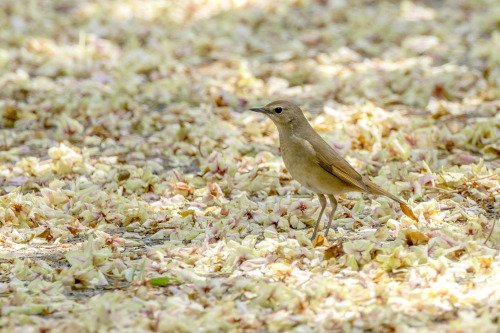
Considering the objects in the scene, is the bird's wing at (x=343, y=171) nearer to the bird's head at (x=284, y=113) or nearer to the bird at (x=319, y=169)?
the bird at (x=319, y=169)

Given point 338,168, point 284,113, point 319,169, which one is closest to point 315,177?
point 319,169

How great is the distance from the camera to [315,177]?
5.28 metres

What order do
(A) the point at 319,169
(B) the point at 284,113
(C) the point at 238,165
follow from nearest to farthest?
1. (A) the point at 319,169
2. (B) the point at 284,113
3. (C) the point at 238,165

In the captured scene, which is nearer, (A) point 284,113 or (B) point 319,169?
(B) point 319,169

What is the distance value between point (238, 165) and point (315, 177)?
162 cm

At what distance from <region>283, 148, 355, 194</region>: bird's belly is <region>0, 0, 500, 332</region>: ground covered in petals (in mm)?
325

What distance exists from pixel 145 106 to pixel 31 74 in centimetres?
191

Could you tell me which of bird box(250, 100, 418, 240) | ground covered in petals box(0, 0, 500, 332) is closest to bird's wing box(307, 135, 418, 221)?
bird box(250, 100, 418, 240)

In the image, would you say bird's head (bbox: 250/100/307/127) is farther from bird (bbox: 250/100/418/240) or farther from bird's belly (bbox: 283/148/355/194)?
bird's belly (bbox: 283/148/355/194)

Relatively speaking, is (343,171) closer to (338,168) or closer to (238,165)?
(338,168)

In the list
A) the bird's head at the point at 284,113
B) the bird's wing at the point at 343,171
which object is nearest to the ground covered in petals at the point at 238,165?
the bird's wing at the point at 343,171

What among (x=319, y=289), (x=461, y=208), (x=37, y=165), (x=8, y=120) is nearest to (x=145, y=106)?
(x=8, y=120)

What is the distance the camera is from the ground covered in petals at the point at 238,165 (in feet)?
13.5

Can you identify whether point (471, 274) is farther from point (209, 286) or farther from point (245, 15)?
point (245, 15)
